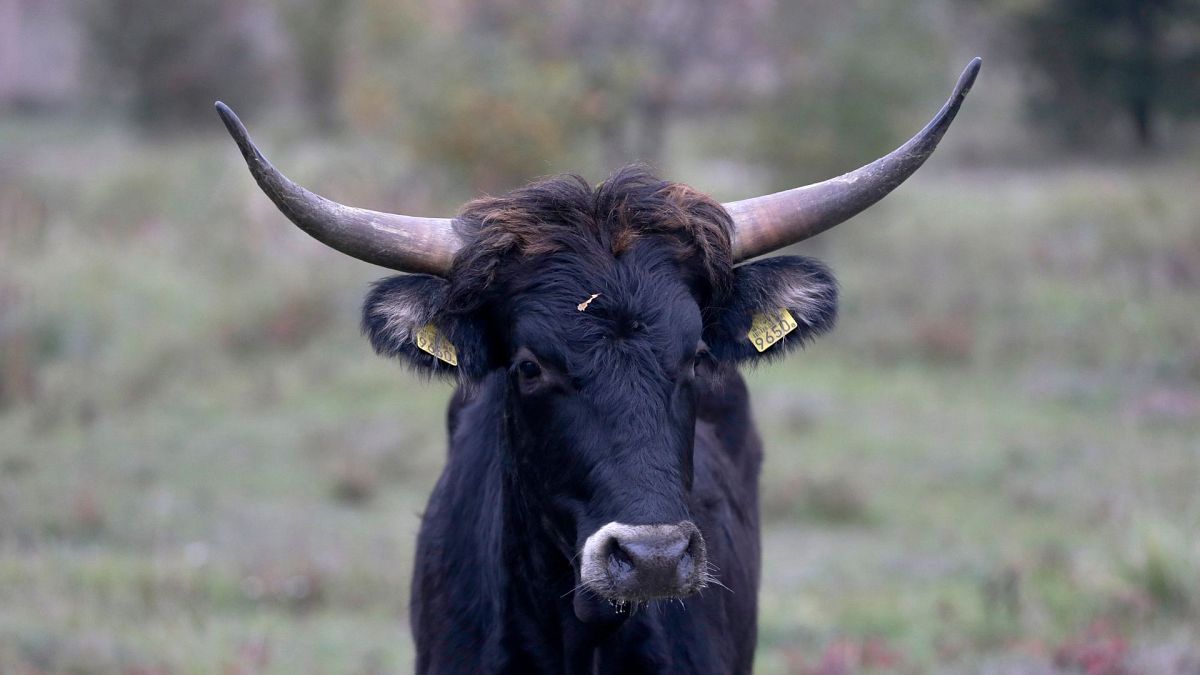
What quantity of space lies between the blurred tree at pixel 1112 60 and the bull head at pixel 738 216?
17268 mm

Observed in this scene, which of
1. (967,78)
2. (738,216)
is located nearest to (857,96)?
(738,216)

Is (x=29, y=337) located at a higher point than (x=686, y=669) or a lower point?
higher

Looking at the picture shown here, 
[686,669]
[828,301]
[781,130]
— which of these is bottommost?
[686,669]

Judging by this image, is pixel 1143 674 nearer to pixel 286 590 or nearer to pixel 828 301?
pixel 828 301

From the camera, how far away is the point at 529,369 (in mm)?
3947

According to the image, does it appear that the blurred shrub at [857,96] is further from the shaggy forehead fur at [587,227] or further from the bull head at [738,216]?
the shaggy forehead fur at [587,227]

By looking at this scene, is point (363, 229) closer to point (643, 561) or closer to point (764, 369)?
point (643, 561)

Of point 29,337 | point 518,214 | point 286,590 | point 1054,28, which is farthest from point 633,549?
point 1054,28

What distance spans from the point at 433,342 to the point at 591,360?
0.63 meters

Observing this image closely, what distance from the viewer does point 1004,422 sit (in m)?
13.2

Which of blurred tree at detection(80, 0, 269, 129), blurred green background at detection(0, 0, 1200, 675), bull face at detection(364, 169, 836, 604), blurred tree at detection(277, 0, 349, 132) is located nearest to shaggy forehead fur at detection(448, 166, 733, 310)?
bull face at detection(364, 169, 836, 604)

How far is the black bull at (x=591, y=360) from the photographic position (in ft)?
12.2

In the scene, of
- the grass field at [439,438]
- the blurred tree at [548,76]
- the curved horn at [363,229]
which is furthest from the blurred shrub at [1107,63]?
the curved horn at [363,229]

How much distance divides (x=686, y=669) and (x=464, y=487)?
110cm
